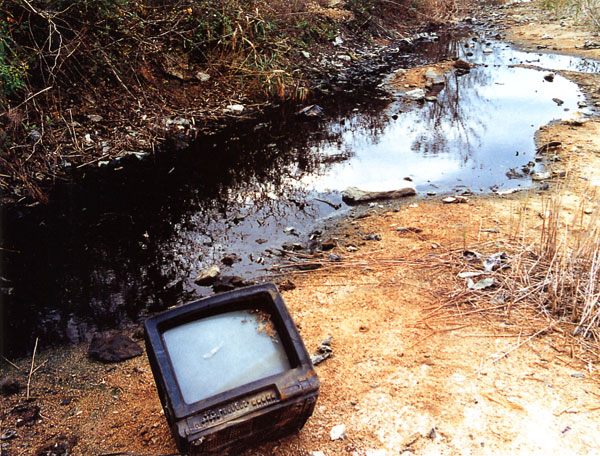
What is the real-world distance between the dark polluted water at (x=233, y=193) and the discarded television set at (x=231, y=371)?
126 cm

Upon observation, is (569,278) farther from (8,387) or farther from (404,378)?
(8,387)

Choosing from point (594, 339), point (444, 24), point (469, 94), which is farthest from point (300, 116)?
A: point (444, 24)

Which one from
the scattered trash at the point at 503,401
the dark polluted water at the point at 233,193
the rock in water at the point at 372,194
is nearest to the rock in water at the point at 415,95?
the dark polluted water at the point at 233,193

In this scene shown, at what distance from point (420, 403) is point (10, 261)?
279cm

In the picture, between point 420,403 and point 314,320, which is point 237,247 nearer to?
point 314,320

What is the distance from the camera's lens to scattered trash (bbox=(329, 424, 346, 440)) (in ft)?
6.49

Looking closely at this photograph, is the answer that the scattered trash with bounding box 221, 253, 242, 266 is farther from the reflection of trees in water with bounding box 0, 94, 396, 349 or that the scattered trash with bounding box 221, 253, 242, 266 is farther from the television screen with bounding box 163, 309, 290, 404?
the television screen with bounding box 163, 309, 290, 404

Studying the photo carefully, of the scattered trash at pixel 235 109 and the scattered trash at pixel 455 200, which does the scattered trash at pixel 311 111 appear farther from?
the scattered trash at pixel 455 200

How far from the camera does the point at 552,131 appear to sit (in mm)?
5160

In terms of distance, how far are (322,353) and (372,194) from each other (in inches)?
75.6

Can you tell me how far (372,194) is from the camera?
4.07 m

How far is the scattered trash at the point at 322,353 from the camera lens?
94.4 inches

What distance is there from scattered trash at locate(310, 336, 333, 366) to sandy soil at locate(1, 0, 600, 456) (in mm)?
40

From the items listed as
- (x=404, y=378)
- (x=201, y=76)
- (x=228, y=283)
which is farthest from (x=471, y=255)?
(x=201, y=76)
